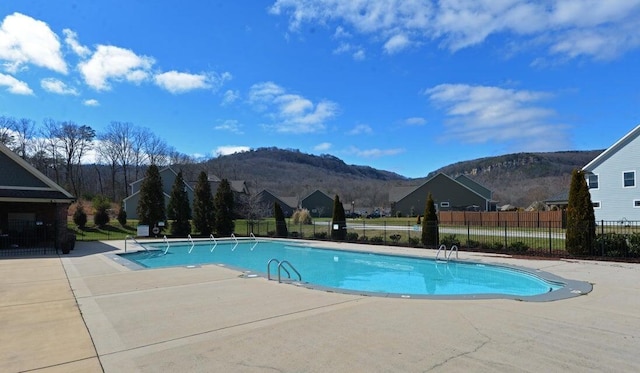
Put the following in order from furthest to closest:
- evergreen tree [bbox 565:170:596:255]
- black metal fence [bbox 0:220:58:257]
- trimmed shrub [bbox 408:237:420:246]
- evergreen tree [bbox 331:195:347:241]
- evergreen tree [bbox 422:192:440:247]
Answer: evergreen tree [bbox 331:195:347:241] < trimmed shrub [bbox 408:237:420:246] < black metal fence [bbox 0:220:58:257] < evergreen tree [bbox 422:192:440:247] < evergreen tree [bbox 565:170:596:255]

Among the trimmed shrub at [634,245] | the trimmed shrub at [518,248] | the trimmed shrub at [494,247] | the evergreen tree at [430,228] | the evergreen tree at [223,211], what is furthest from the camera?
the evergreen tree at [223,211]

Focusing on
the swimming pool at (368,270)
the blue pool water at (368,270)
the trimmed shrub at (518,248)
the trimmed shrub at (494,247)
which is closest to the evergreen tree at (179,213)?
the swimming pool at (368,270)

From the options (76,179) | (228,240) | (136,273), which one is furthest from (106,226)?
(76,179)

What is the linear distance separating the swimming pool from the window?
20.9 m

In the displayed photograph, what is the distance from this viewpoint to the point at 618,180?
94.4 ft

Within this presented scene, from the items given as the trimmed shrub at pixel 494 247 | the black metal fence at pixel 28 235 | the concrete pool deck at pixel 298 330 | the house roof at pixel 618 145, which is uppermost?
the house roof at pixel 618 145

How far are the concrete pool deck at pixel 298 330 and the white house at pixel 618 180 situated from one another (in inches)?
910

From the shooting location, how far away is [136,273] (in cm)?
1232

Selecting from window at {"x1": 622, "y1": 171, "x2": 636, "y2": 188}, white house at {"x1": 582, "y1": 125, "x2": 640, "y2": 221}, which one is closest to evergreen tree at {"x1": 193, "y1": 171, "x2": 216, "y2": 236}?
white house at {"x1": 582, "y1": 125, "x2": 640, "y2": 221}

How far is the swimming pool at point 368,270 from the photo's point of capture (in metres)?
11.4

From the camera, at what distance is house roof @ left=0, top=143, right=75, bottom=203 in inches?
786

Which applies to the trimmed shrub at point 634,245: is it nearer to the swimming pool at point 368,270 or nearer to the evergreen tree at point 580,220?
the evergreen tree at point 580,220

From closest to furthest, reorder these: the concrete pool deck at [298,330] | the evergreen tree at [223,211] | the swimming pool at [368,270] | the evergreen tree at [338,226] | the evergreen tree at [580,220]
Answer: the concrete pool deck at [298,330]
the swimming pool at [368,270]
the evergreen tree at [580,220]
the evergreen tree at [338,226]
the evergreen tree at [223,211]

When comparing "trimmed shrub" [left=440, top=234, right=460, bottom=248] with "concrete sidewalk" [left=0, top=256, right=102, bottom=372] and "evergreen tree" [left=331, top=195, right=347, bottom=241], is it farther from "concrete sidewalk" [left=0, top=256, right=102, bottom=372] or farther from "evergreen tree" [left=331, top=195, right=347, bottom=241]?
"concrete sidewalk" [left=0, top=256, right=102, bottom=372]
